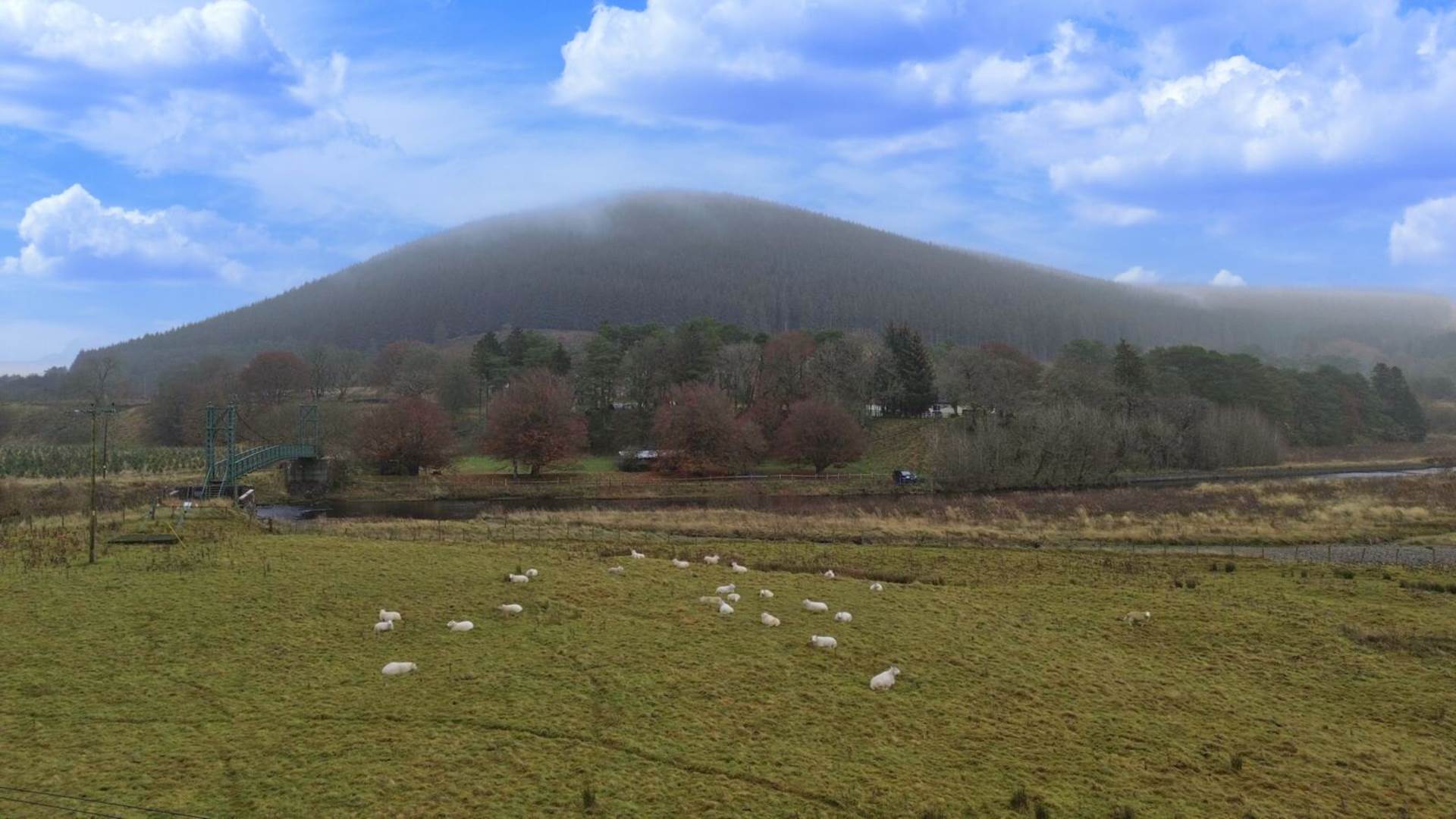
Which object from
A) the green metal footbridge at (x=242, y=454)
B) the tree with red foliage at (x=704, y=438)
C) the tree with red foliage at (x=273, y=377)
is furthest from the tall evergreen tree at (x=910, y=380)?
the tree with red foliage at (x=273, y=377)

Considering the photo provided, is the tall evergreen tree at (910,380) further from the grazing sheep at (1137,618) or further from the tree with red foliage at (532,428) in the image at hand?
the grazing sheep at (1137,618)

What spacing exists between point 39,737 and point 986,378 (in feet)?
285

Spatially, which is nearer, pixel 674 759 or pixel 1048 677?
pixel 674 759

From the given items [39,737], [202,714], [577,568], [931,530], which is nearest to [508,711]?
[202,714]

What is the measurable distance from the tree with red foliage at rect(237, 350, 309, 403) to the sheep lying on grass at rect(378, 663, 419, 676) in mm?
111245

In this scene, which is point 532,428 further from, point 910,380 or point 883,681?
point 883,681

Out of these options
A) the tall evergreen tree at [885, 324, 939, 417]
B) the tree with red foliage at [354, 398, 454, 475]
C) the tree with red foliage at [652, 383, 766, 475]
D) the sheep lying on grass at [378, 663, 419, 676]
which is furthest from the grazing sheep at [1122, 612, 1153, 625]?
the tall evergreen tree at [885, 324, 939, 417]

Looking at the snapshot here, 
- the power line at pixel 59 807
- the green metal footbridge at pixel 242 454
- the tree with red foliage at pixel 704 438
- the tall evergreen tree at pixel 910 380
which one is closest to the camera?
the power line at pixel 59 807

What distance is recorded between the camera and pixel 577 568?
23625 mm

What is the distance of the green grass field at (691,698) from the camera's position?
33.8 ft

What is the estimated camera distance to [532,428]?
76.8 m

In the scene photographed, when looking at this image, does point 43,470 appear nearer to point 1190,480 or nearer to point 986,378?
point 986,378

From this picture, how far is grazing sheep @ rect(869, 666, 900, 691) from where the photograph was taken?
1396 cm

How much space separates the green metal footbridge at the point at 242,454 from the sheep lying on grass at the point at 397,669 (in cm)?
4156
